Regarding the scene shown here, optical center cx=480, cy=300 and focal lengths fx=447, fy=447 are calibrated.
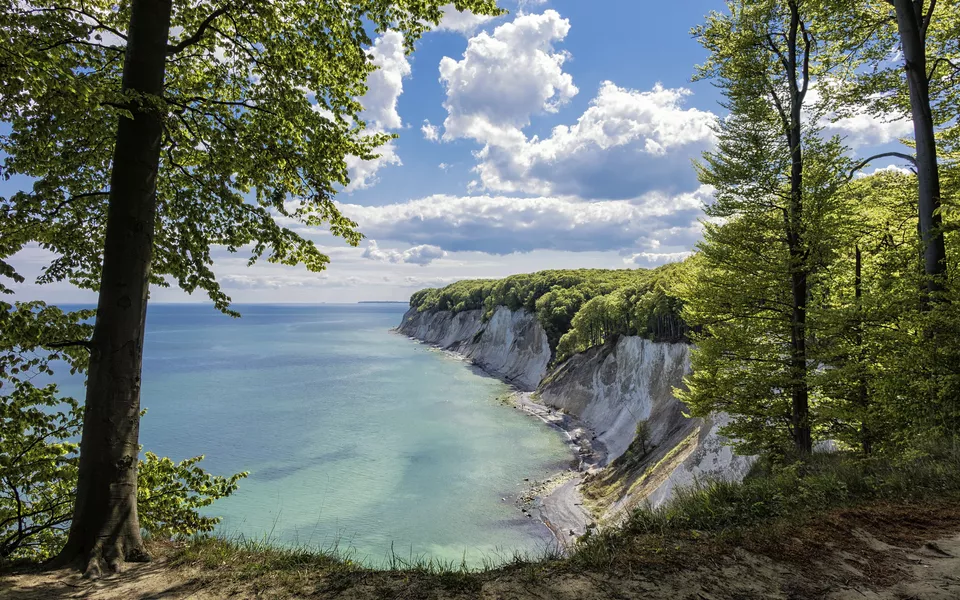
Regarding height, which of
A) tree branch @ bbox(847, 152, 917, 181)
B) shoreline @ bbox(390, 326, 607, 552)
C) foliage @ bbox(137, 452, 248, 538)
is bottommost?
shoreline @ bbox(390, 326, 607, 552)

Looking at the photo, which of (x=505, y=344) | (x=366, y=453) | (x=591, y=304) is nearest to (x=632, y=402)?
(x=591, y=304)

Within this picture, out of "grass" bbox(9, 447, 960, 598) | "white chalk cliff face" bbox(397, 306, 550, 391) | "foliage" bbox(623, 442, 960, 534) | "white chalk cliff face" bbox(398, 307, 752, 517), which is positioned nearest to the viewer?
"grass" bbox(9, 447, 960, 598)

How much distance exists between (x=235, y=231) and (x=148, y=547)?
5.06m

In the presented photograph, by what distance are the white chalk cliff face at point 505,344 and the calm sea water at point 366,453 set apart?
5718 millimetres

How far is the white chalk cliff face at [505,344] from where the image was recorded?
3270 inches

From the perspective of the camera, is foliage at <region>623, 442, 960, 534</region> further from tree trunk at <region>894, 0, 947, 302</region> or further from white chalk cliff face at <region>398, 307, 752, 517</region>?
tree trunk at <region>894, 0, 947, 302</region>

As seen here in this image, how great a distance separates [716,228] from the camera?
1650 cm

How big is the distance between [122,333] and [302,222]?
134 inches

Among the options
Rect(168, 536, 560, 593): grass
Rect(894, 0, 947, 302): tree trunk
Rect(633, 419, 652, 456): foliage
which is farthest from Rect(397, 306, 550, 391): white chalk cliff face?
Rect(168, 536, 560, 593): grass

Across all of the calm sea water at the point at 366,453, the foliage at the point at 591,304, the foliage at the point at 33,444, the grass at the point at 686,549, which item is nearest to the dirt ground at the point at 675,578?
the grass at the point at 686,549

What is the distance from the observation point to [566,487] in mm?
35781

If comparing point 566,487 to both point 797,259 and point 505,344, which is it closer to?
point 797,259

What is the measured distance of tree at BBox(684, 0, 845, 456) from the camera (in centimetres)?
1470

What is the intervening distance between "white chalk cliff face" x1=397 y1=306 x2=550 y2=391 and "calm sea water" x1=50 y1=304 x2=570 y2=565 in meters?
5.72
